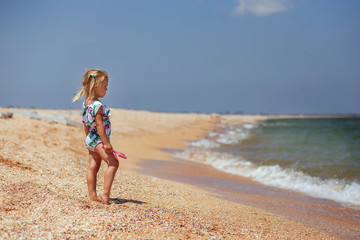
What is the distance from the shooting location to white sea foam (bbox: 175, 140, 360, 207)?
827 cm

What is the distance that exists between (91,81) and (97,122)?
55 centimetres

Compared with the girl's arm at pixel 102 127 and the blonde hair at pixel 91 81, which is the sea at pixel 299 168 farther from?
the blonde hair at pixel 91 81

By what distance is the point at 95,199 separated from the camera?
15.2ft

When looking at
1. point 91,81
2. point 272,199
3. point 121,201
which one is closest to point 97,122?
point 91,81

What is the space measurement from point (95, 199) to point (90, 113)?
3.68ft

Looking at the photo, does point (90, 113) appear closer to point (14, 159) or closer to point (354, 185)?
point (14, 159)

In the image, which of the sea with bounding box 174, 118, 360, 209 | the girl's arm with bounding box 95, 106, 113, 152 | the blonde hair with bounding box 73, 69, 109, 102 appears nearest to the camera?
the girl's arm with bounding box 95, 106, 113, 152

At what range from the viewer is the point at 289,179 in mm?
9891

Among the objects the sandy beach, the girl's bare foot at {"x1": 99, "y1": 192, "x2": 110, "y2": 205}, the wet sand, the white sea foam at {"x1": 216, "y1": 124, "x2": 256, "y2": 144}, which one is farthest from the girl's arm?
the white sea foam at {"x1": 216, "y1": 124, "x2": 256, "y2": 144}

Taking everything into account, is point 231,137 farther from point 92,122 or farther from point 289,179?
point 92,122

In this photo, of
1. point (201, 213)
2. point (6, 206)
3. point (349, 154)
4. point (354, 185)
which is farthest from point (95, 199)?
point (349, 154)

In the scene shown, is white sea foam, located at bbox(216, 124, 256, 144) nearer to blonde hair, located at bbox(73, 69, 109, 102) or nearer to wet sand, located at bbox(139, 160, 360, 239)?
wet sand, located at bbox(139, 160, 360, 239)

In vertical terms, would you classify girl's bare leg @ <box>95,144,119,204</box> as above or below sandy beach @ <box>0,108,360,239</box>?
above

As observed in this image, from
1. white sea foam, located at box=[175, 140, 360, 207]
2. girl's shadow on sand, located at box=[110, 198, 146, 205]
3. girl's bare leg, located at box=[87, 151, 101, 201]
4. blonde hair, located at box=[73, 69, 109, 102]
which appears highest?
blonde hair, located at box=[73, 69, 109, 102]
